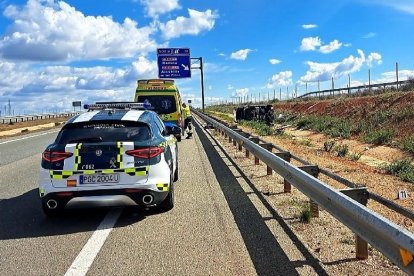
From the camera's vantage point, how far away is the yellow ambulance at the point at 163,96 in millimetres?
19031

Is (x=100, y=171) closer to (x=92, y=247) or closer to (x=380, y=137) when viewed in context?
(x=92, y=247)

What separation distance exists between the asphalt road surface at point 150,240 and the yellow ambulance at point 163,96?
10.6 m

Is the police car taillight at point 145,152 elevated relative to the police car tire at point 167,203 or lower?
elevated

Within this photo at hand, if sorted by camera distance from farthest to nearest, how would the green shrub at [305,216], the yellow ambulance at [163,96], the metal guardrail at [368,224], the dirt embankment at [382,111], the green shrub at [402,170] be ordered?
1. the dirt embankment at [382,111]
2. the yellow ambulance at [163,96]
3. the green shrub at [402,170]
4. the green shrub at [305,216]
5. the metal guardrail at [368,224]

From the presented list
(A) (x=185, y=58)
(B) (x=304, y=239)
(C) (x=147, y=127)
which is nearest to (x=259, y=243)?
(B) (x=304, y=239)

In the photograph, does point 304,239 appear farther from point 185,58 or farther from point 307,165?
point 185,58

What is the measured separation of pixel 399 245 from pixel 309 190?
262 cm

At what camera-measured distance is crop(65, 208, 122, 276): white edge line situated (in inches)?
186

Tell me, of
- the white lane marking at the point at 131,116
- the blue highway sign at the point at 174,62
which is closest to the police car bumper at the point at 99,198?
the white lane marking at the point at 131,116

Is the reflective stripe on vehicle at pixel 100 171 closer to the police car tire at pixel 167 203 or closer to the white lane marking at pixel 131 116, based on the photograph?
the police car tire at pixel 167 203

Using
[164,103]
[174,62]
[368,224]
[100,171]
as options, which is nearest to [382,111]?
[164,103]

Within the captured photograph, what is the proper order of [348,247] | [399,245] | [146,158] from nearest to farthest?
[399,245] → [348,247] → [146,158]

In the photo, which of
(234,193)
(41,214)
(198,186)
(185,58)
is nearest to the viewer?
(41,214)

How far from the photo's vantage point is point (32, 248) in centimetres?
553
